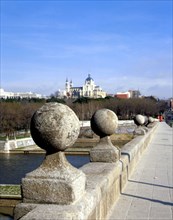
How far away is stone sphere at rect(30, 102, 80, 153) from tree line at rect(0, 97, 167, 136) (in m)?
41.1

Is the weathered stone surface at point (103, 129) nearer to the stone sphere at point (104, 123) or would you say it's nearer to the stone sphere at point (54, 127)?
the stone sphere at point (104, 123)

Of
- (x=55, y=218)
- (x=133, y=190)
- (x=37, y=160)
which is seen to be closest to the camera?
(x=55, y=218)

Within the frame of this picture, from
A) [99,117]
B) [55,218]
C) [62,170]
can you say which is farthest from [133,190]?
[55,218]

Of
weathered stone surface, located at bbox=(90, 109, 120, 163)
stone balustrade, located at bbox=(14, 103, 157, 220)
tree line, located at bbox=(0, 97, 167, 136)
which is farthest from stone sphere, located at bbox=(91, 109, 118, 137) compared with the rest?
tree line, located at bbox=(0, 97, 167, 136)

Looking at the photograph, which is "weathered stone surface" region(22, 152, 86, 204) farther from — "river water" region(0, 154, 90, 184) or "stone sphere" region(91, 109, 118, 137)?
"river water" region(0, 154, 90, 184)

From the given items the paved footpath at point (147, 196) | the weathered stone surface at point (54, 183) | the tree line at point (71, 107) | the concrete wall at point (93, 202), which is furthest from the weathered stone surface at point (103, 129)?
the tree line at point (71, 107)

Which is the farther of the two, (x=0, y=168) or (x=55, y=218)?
(x=0, y=168)

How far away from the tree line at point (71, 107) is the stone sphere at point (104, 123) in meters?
37.5

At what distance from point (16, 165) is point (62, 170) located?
3410 cm

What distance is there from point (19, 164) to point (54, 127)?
34911 mm

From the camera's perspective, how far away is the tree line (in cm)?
6431

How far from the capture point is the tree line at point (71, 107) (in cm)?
6431

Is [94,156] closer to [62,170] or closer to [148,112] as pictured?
[62,170]

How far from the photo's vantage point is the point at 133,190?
8.23m
